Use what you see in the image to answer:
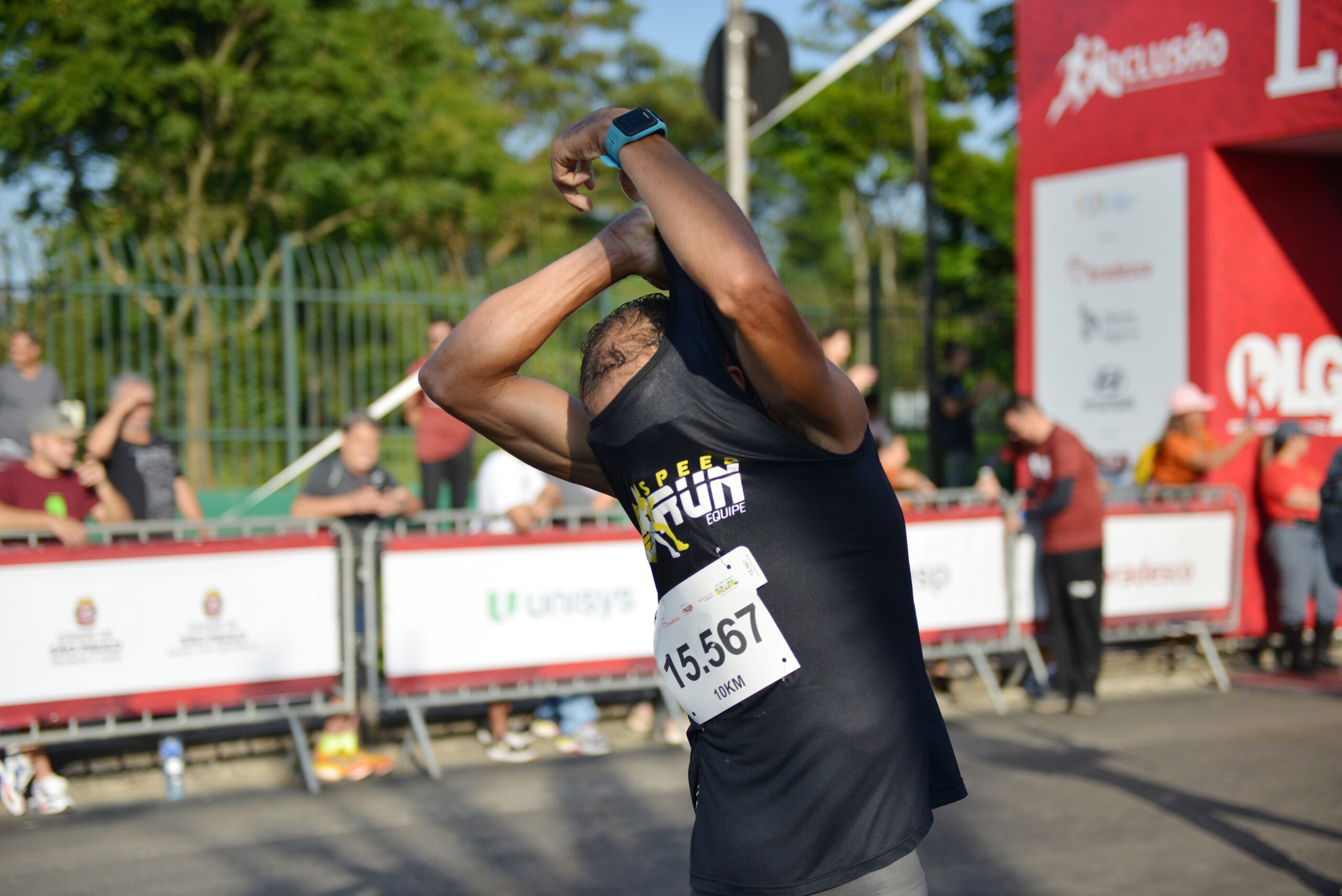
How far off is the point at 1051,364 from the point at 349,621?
673 cm

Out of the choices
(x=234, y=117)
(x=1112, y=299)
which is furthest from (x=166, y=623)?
(x=234, y=117)

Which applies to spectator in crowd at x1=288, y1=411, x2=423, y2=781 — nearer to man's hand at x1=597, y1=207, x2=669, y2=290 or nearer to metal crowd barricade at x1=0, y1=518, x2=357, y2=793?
metal crowd barricade at x1=0, y1=518, x2=357, y2=793

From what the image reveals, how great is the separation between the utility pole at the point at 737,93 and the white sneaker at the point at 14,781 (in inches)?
209

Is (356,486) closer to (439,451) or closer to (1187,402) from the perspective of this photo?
(439,451)

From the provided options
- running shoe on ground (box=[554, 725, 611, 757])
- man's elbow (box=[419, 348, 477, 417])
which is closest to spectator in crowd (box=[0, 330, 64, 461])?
running shoe on ground (box=[554, 725, 611, 757])

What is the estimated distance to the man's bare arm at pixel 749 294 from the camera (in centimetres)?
173

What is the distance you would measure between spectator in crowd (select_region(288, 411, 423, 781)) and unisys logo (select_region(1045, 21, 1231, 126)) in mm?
6650

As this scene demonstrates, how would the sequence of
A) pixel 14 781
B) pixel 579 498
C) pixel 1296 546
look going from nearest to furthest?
pixel 14 781 → pixel 579 498 → pixel 1296 546

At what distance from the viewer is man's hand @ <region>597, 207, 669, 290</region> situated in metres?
2.02

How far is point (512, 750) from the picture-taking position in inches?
267

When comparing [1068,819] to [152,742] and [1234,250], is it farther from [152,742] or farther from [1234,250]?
[1234,250]

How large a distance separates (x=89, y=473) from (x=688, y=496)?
542 cm

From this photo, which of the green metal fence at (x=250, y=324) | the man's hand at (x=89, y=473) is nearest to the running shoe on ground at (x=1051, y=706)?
the green metal fence at (x=250, y=324)

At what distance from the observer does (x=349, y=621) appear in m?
6.25
